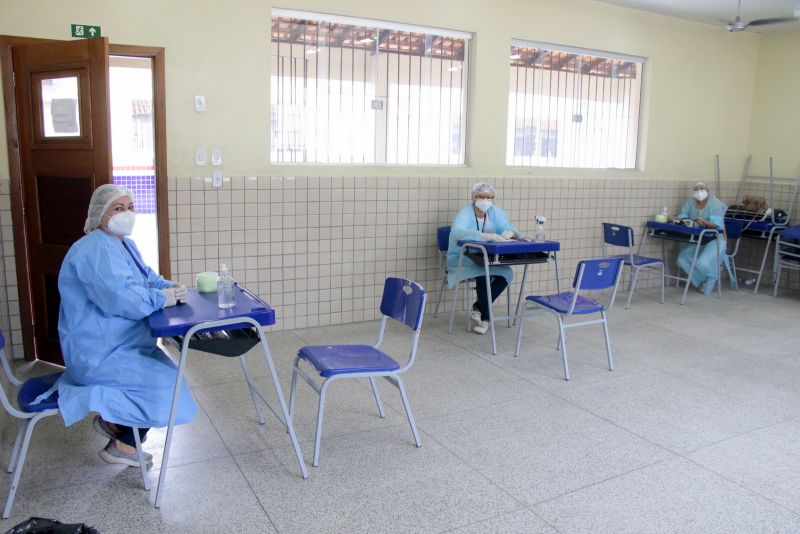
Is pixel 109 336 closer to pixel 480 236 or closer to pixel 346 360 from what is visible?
pixel 346 360

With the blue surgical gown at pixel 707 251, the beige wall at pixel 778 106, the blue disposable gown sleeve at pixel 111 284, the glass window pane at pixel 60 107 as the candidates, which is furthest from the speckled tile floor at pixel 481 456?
the beige wall at pixel 778 106

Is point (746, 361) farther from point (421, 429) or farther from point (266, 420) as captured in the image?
point (266, 420)

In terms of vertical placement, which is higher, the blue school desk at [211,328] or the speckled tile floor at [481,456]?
the blue school desk at [211,328]

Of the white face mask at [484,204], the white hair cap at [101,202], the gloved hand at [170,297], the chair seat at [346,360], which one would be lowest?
the chair seat at [346,360]

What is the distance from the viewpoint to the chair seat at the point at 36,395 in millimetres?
2484

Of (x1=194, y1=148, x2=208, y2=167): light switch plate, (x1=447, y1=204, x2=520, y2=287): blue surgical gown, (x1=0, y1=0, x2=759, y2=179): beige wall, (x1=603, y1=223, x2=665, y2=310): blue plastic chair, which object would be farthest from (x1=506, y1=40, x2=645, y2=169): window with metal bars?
(x1=194, y1=148, x2=208, y2=167): light switch plate

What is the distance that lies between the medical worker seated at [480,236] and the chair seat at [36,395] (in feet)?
9.79

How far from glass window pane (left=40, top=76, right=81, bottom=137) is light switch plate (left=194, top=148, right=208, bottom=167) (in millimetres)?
853

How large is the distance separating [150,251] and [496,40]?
17.1 feet

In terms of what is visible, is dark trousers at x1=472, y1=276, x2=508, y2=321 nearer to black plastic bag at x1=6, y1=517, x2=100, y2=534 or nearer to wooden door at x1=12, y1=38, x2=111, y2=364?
wooden door at x1=12, y1=38, x2=111, y2=364

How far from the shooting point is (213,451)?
120 inches

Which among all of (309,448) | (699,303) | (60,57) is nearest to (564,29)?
(699,303)

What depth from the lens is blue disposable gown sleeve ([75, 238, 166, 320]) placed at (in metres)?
2.54

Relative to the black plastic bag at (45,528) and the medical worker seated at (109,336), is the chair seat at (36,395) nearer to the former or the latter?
the medical worker seated at (109,336)
